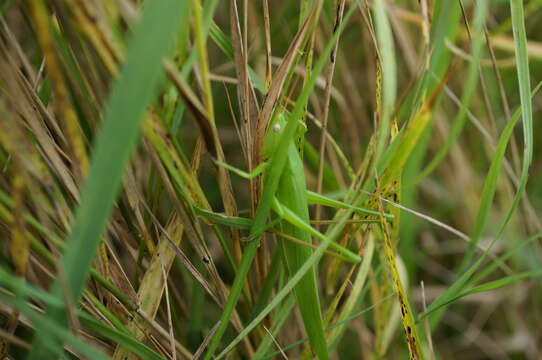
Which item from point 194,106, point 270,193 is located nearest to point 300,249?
point 270,193

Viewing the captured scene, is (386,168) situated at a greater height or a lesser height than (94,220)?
lesser

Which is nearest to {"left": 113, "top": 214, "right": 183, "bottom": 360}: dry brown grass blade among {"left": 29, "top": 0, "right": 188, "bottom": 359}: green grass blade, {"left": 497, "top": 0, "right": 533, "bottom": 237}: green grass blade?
{"left": 29, "top": 0, "right": 188, "bottom": 359}: green grass blade

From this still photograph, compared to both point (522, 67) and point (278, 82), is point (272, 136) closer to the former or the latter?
point (278, 82)

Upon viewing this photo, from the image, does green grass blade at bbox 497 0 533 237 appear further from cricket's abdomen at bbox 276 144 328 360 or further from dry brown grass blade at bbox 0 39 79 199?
dry brown grass blade at bbox 0 39 79 199

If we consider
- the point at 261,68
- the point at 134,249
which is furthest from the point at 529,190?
the point at 134,249

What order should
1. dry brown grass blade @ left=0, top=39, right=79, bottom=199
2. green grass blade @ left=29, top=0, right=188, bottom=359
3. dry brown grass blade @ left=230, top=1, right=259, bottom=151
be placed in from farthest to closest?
dry brown grass blade @ left=230, top=1, right=259, bottom=151 → dry brown grass blade @ left=0, top=39, right=79, bottom=199 → green grass blade @ left=29, top=0, right=188, bottom=359

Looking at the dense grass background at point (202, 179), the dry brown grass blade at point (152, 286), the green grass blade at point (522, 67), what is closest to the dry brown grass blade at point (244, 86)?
the dense grass background at point (202, 179)

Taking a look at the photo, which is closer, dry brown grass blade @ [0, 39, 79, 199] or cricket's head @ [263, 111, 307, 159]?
dry brown grass blade @ [0, 39, 79, 199]

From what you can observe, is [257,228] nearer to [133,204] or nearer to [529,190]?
[133,204]
